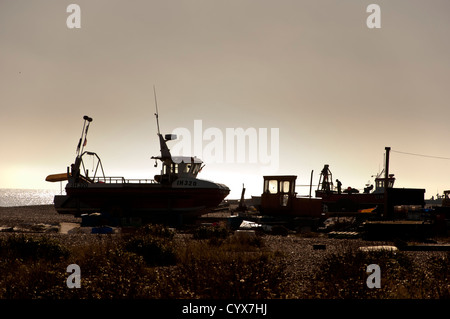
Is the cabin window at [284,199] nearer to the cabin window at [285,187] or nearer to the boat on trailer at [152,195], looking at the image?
the cabin window at [285,187]

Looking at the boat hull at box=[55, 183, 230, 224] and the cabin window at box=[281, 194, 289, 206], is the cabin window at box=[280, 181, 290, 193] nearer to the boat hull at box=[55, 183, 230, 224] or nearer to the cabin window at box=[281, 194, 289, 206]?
the cabin window at box=[281, 194, 289, 206]

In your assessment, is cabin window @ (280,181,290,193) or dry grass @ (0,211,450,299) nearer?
dry grass @ (0,211,450,299)

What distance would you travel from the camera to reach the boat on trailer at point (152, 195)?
113 feet

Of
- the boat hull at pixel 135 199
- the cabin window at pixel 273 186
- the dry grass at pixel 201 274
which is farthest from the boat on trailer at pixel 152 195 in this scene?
the dry grass at pixel 201 274

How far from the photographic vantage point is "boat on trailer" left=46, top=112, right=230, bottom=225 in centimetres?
3450

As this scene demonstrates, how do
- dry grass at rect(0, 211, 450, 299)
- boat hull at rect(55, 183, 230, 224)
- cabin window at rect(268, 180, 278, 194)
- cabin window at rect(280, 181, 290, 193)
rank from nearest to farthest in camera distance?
dry grass at rect(0, 211, 450, 299)
cabin window at rect(280, 181, 290, 193)
cabin window at rect(268, 180, 278, 194)
boat hull at rect(55, 183, 230, 224)

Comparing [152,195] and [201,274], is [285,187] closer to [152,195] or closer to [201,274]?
[152,195]

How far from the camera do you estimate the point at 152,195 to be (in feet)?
114

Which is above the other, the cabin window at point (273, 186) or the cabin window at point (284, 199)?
the cabin window at point (273, 186)

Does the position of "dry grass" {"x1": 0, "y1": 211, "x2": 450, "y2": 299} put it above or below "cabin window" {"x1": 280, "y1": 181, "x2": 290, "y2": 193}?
below

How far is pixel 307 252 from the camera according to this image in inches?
650

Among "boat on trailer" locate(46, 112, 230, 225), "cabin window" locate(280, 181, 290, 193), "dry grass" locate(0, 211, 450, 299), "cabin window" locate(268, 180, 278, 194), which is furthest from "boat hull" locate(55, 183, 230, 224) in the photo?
"dry grass" locate(0, 211, 450, 299)

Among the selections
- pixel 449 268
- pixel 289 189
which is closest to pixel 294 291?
pixel 449 268

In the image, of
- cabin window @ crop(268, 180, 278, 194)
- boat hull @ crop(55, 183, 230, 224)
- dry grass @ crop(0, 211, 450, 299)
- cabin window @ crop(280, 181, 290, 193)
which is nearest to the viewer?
dry grass @ crop(0, 211, 450, 299)
